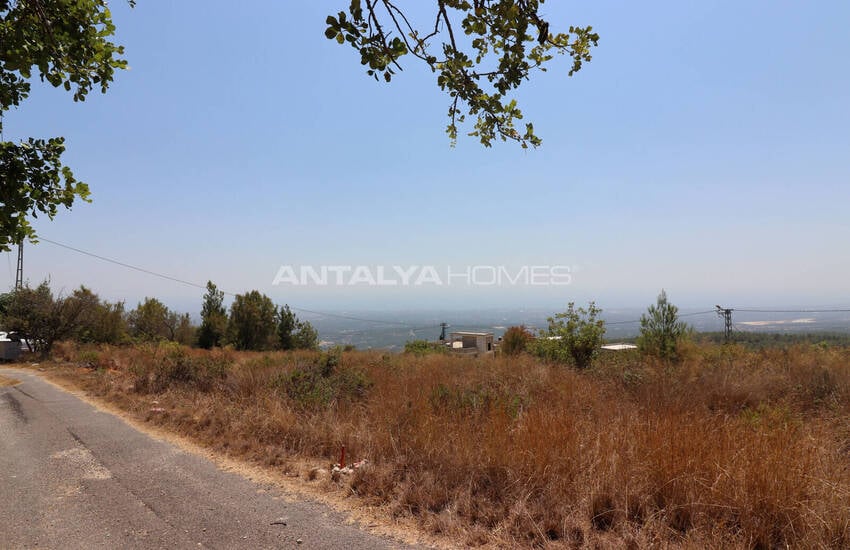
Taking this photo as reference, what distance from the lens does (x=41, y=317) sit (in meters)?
22.9

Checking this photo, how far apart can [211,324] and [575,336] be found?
32.7 metres

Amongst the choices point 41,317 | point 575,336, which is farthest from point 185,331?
point 575,336

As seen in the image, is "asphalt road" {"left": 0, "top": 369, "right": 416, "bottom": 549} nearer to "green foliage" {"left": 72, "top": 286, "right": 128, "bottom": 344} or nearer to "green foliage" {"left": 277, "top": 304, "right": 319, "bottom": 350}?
"green foliage" {"left": 72, "top": 286, "right": 128, "bottom": 344}

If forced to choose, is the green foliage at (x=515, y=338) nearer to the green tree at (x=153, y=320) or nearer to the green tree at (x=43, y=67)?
the green tree at (x=43, y=67)

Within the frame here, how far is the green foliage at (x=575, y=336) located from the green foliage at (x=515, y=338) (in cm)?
662

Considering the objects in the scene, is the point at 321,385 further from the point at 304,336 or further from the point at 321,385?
the point at 304,336

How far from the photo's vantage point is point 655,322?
12.3 metres

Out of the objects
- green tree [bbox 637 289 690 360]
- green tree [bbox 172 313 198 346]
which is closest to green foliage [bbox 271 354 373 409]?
green tree [bbox 637 289 690 360]

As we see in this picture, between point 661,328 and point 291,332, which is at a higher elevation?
point 661,328

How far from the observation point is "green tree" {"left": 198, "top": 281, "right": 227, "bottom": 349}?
111ft

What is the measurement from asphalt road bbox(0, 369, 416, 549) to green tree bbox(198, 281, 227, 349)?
1181 inches

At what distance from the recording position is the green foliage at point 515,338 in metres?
19.0

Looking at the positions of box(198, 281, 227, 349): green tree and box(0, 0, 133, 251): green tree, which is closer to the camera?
box(0, 0, 133, 251): green tree

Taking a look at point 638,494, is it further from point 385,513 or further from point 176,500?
point 176,500
